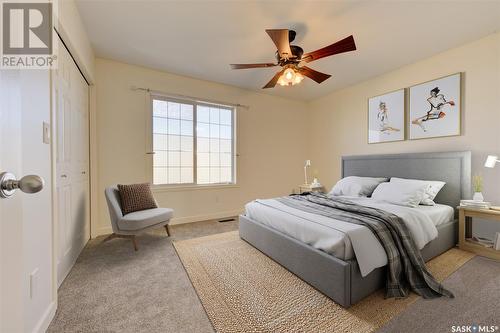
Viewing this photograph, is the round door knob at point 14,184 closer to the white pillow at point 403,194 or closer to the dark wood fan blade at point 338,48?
the dark wood fan blade at point 338,48

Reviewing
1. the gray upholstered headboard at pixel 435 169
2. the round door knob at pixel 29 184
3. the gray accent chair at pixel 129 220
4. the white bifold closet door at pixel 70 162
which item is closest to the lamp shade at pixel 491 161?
the gray upholstered headboard at pixel 435 169

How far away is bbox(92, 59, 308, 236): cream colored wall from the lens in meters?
3.20

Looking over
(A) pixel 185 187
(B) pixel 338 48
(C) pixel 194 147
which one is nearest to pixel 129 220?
(A) pixel 185 187

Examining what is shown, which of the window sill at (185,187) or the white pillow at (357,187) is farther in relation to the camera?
the window sill at (185,187)

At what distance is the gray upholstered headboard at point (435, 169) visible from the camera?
2671 millimetres

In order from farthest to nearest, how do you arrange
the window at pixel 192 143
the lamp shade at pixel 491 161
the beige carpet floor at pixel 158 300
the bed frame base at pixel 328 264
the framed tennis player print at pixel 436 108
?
the window at pixel 192 143 → the framed tennis player print at pixel 436 108 → the lamp shade at pixel 491 161 → the bed frame base at pixel 328 264 → the beige carpet floor at pixel 158 300

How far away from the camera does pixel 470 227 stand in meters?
2.56

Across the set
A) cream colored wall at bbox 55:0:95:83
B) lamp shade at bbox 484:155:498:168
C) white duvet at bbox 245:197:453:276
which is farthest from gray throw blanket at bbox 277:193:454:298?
cream colored wall at bbox 55:0:95:83

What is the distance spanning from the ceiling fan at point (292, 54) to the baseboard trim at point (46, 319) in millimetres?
2664

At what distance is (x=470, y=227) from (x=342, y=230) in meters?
2.14

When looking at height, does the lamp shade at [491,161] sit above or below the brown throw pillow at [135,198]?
above

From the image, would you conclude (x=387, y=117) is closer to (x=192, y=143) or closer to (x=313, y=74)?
(x=313, y=74)

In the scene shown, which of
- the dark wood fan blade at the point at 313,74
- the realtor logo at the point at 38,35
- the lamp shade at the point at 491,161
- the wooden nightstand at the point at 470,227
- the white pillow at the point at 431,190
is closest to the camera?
the realtor logo at the point at 38,35

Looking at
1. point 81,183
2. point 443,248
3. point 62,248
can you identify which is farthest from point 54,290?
point 443,248
